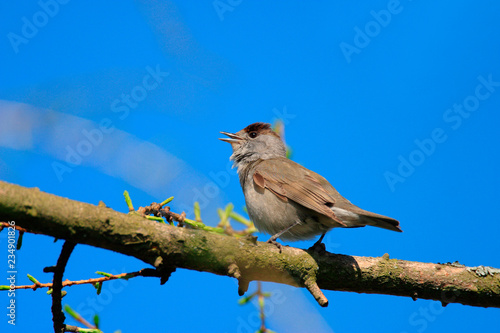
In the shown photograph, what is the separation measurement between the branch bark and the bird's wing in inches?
30.9

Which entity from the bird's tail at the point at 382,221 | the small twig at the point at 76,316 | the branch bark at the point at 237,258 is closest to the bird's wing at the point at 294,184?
the bird's tail at the point at 382,221

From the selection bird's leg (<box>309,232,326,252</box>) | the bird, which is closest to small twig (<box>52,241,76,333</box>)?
the bird

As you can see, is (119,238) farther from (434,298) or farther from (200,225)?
(434,298)

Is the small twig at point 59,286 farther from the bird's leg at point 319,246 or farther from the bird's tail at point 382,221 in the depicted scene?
the bird's tail at point 382,221

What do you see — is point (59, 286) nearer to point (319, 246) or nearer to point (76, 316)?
point (76, 316)

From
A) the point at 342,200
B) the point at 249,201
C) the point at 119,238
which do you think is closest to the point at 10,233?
the point at 119,238

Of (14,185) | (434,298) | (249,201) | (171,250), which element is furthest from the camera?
(249,201)

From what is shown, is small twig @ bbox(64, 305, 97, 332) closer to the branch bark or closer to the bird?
the branch bark

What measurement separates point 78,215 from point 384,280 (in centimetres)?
280

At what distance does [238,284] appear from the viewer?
3.66 metres

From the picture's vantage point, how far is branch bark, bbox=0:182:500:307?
9.60 feet

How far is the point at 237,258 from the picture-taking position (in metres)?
3.63

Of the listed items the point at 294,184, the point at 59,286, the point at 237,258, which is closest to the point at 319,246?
the point at 294,184

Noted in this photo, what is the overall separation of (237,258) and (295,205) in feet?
6.27
